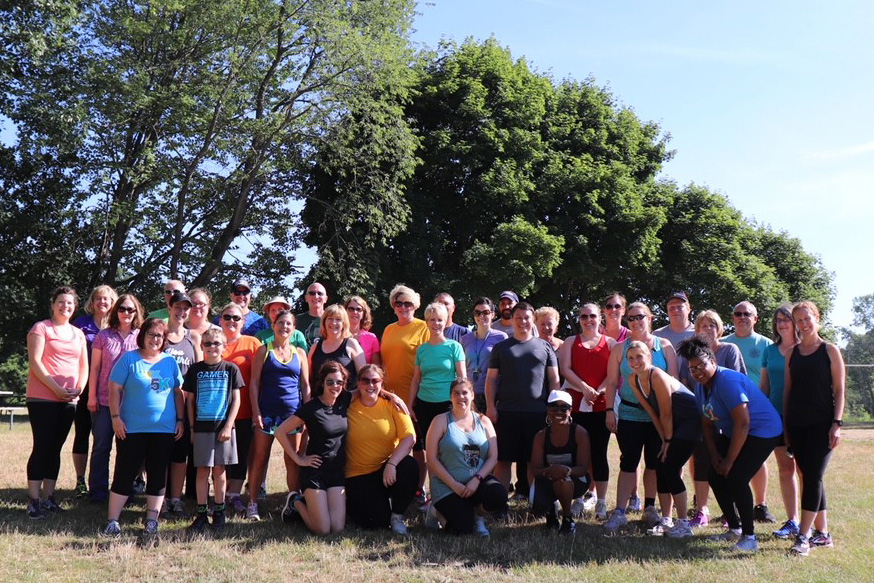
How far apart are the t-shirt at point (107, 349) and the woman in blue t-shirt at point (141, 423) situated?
2.75 ft

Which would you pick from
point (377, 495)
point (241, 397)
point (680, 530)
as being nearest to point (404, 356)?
point (377, 495)

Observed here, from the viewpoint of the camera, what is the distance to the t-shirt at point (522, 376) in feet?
23.5

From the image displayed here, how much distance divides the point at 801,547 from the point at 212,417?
16.3 feet

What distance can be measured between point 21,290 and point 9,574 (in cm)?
1861

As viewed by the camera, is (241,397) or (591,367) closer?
(241,397)

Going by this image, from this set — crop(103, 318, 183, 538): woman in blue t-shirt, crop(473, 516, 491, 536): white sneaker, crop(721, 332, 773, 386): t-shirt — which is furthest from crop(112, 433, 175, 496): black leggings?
crop(721, 332, 773, 386): t-shirt

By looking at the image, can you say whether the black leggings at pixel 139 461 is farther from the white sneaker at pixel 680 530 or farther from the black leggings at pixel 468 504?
the white sneaker at pixel 680 530

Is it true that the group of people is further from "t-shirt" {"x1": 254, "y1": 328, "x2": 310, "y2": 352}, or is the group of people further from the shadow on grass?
the shadow on grass

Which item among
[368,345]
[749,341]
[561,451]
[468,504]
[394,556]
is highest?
[749,341]

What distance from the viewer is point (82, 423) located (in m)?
7.71

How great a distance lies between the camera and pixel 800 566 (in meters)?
5.48

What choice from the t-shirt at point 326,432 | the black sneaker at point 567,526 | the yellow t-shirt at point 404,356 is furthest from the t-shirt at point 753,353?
the t-shirt at point 326,432

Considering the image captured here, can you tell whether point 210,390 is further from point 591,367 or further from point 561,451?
point 591,367

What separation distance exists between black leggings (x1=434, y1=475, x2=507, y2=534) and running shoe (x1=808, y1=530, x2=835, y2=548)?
257 cm
